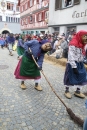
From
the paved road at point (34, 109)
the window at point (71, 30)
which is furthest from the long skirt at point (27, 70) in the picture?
the window at point (71, 30)

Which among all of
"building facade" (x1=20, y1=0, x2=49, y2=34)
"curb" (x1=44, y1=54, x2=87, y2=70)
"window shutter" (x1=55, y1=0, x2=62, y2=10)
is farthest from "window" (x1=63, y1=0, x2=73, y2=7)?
"building facade" (x1=20, y1=0, x2=49, y2=34)

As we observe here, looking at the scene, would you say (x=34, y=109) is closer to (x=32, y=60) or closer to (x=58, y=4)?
(x=32, y=60)

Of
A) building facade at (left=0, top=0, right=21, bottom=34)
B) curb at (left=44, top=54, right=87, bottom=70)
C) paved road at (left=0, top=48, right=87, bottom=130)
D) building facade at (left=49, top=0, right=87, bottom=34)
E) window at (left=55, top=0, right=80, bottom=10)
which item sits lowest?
paved road at (left=0, top=48, right=87, bottom=130)

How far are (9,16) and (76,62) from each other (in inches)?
1356

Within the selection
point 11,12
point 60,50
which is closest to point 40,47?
point 60,50

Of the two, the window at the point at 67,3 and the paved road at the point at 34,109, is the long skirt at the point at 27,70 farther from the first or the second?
the window at the point at 67,3

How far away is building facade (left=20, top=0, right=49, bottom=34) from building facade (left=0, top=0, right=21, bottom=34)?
12.7ft

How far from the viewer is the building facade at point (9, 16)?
34.5 meters

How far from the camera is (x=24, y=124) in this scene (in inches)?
125

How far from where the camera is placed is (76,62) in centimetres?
420

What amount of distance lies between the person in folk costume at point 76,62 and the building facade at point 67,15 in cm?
838

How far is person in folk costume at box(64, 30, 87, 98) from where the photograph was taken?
13.3 feet

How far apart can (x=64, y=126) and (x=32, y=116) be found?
2.40ft

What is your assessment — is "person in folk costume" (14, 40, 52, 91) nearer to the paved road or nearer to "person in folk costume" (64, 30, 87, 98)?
the paved road
